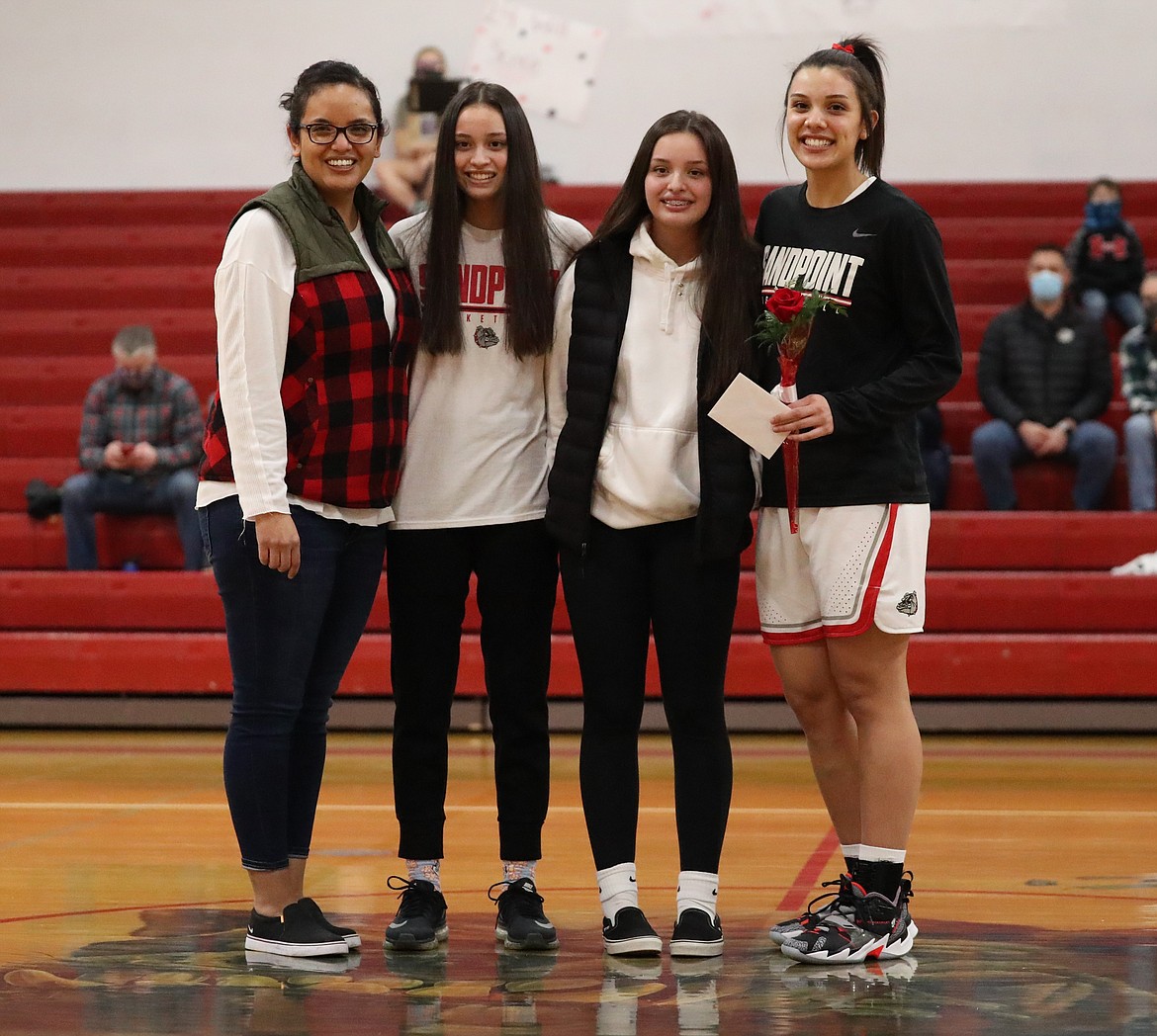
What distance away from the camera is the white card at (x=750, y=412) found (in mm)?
2578

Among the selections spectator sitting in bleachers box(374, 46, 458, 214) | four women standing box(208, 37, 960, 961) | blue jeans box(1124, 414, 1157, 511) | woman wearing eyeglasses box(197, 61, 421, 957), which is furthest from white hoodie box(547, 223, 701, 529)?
spectator sitting in bleachers box(374, 46, 458, 214)

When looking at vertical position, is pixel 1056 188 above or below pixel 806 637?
above

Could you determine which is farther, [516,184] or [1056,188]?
[1056,188]

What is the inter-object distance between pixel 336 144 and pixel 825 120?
80 centimetres

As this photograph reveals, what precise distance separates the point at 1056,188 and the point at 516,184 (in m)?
6.75

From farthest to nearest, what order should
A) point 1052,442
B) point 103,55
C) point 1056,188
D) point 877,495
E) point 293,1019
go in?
1. point 103,55
2. point 1056,188
3. point 1052,442
4. point 877,495
5. point 293,1019

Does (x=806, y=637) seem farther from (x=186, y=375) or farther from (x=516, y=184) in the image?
(x=186, y=375)

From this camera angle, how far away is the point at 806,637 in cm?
271

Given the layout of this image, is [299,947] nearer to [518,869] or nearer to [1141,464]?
[518,869]

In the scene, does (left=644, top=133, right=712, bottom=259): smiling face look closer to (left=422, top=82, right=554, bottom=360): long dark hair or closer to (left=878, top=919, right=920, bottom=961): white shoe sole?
(left=422, top=82, right=554, bottom=360): long dark hair

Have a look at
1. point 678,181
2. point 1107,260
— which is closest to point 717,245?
point 678,181

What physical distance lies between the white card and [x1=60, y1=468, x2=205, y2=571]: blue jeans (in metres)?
4.10

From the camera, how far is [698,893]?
2.69 metres

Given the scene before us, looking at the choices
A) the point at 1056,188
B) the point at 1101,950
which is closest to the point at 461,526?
the point at 1101,950
